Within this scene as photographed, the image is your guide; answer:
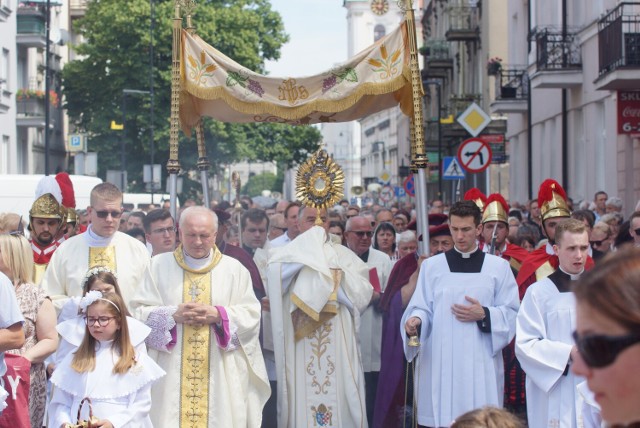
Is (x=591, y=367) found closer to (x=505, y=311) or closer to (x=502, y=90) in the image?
(x=505, y=311)

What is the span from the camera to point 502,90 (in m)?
30.0

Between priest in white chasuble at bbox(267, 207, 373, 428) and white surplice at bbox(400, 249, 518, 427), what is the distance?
4.01ft

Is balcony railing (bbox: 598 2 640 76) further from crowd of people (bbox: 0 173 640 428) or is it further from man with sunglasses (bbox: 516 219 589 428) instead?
man with sunglasses (bbox: 516 219 589 428)

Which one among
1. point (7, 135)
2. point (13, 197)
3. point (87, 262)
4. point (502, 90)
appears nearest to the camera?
point (87, 262)

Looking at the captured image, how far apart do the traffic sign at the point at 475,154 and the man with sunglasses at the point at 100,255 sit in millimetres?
8594

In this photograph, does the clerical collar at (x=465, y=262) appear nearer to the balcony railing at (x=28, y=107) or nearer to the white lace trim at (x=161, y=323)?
the white lace trim at (x=161, y=323)

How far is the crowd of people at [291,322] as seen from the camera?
261 inches

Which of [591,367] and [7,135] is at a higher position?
[7,135]

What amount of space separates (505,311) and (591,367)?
5354 mm

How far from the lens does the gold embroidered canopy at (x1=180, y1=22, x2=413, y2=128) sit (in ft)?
32.3

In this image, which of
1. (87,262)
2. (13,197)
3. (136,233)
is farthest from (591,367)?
(13,197)

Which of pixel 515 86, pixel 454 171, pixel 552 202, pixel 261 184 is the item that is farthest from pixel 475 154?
pixel 261 184

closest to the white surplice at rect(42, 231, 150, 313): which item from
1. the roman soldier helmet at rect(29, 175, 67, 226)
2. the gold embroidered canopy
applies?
the roman soldier helmet at rect(29, 175, 67, 226)

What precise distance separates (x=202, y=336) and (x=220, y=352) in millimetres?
164
